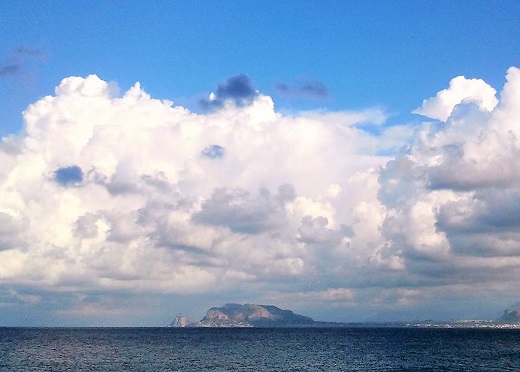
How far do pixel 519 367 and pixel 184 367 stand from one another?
302 ft

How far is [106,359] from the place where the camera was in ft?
576

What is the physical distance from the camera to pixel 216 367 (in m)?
150

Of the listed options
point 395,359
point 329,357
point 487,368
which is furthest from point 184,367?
point 487,368

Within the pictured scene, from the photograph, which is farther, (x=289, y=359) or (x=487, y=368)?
(x=289, y=359)

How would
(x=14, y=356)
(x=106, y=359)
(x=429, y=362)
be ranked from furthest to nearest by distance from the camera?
(x=14, y=356)
(x=106, y=359)
(x=429, y=362)

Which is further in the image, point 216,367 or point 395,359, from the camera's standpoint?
point 395,359

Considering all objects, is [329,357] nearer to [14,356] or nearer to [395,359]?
[395,359]

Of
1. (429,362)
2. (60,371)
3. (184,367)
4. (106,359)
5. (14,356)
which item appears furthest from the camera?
(14,356)

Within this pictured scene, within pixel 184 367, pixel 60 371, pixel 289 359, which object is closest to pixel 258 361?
pixel 289 359

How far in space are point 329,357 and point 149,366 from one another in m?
62.1

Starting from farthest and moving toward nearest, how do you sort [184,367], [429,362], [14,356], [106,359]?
[14,356], [106,359], [429,362], [184,367]

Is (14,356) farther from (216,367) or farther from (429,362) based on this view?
(429,362)

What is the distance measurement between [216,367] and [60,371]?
41.0m

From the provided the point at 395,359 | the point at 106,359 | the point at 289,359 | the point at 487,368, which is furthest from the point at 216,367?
the point at 487,368
